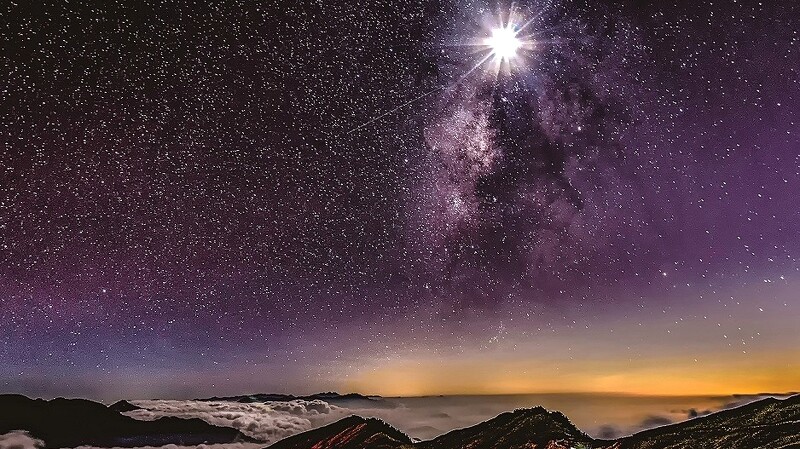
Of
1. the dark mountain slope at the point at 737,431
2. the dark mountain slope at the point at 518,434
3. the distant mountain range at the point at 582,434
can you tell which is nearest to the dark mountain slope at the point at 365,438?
the distant mountain range at the point at 582,434

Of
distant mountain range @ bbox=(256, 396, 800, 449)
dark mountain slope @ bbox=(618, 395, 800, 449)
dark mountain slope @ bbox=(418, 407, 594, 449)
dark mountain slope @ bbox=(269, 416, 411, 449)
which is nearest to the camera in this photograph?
dark mountain slope @ bbox=(618, 395, 800, 449)

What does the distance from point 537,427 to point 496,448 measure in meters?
15.2

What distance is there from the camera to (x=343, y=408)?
616ft

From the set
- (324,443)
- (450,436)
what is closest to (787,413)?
(450,436)

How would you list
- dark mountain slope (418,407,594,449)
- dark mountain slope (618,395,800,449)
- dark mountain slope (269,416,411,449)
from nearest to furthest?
dark mountain slope (618,395,800,449) < dark mountain slope (418,407,594,449) < dark mountain slope (269,416,411,449)

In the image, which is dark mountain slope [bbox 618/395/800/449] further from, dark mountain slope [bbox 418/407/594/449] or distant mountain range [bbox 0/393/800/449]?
dark mountain slope [bbox 418/407/594/449]

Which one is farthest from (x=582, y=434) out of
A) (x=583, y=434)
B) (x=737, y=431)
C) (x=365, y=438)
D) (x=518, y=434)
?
(x=365, y=438)

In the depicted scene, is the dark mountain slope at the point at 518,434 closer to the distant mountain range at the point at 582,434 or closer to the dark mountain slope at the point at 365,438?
the distant mountain range at the point at 582,434

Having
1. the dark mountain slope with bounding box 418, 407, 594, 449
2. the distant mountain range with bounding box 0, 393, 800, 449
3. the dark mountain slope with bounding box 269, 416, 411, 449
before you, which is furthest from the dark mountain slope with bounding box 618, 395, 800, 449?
the dark mountain slope with bounding box 269, 416, 411, 449

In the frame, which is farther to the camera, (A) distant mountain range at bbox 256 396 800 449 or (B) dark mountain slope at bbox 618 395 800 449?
(A) distant mountain range at bbox 256 396 800 449

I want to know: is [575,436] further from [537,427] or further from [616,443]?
[616,443]

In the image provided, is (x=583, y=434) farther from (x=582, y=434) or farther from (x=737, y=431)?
(x=737, y=431)

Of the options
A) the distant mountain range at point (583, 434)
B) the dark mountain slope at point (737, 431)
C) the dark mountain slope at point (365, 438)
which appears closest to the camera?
the dark mountain slope at point (737, 431)

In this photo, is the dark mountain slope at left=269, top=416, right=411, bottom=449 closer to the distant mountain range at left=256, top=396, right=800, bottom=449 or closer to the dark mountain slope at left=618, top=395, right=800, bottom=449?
the distant mountain range at left=256, top=396, right=800, bottom=449
